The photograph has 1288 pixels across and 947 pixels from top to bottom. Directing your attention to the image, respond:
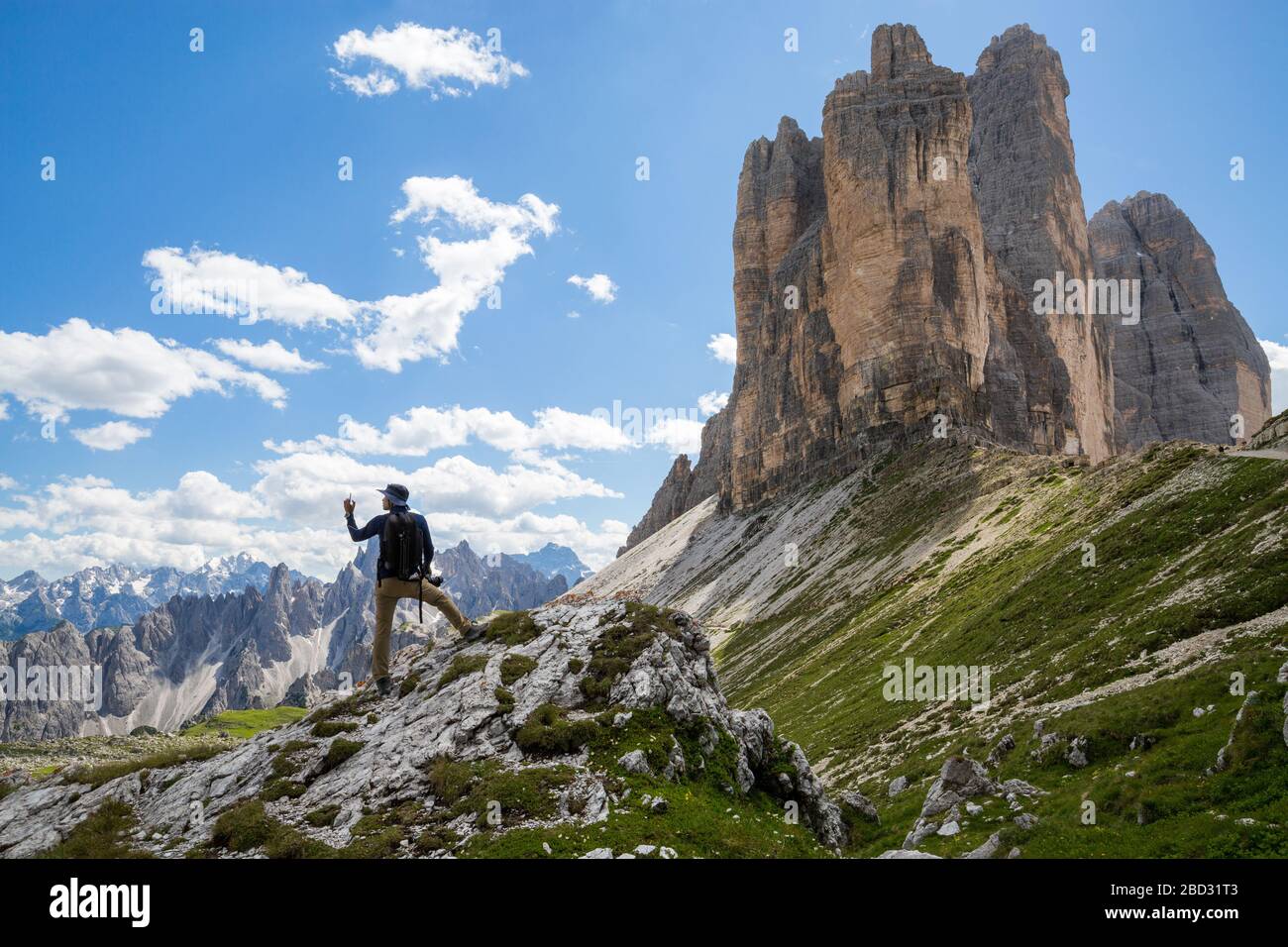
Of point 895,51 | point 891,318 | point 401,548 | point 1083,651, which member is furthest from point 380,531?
point 895,51

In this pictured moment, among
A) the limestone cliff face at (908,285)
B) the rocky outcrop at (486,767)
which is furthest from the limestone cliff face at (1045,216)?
the rocky outcrop at (486,767)

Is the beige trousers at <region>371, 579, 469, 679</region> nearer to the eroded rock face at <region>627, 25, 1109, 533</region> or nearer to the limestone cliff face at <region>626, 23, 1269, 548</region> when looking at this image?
the limestone cliff face at <region>626, 23, 1269, 548</region>

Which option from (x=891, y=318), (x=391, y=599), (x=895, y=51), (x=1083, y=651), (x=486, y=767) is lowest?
(x=1083, y=651)

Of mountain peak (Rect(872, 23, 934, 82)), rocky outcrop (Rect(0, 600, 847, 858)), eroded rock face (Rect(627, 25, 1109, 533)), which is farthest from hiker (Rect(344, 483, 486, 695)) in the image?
mountain peak (Rect(872, 23, 934, 82))

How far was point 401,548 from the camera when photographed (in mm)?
16531

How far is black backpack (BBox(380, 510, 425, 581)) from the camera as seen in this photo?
1631cm

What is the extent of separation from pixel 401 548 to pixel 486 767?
542cm

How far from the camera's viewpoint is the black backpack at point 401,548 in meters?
16.3

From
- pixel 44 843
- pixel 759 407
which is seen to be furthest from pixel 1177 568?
pixel 759 407

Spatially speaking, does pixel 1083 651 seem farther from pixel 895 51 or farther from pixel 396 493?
pixel 895 51

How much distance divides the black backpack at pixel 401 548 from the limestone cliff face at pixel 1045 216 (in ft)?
565

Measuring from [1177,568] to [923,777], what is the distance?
16.8m

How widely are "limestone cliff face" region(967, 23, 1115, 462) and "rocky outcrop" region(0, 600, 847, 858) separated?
169m

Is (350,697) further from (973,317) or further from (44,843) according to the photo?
(973,317)
